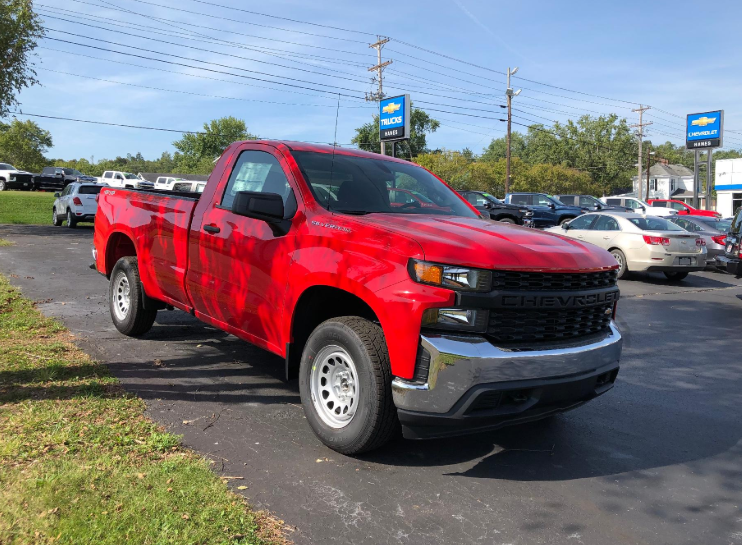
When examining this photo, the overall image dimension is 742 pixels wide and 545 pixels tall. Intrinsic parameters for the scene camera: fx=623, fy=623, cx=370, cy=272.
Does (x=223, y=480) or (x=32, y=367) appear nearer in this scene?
(x=223, y=480)

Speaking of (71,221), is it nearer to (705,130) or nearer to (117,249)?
(117,249)

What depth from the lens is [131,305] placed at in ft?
21.1

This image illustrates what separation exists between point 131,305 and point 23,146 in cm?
8789

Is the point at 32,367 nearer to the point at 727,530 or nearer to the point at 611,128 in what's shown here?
the point at 727,530

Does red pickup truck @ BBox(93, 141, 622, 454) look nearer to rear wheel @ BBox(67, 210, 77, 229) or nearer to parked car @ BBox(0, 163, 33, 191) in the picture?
→ rear wheel @ BBox(67, 210, 77, 229)

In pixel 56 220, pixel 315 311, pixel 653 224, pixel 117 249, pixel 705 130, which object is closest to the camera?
pixel 315 311

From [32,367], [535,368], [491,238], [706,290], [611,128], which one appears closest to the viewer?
[535,368]

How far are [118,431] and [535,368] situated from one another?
8.87 feet

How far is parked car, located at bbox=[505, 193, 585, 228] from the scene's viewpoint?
26766mm

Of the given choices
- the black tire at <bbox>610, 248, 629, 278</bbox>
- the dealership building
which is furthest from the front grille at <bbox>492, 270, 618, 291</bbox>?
the dealership building

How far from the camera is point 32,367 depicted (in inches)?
213

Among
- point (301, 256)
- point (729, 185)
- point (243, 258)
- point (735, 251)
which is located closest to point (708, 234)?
point (735, 251)

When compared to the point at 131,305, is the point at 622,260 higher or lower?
higher

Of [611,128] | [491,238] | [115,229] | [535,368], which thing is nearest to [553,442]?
[535,368]
